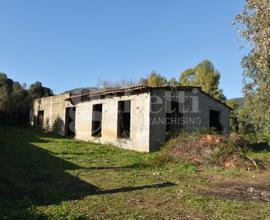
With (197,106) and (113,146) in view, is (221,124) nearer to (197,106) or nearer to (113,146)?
(197,106)

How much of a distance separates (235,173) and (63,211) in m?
6.95

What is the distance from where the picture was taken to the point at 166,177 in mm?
10242

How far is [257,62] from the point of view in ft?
38.6

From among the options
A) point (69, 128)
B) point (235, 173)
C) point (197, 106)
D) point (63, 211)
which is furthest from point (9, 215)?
point (69, 128)

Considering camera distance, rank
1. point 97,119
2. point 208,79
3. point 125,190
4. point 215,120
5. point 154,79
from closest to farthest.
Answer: point 125,190 → point 215,120 → point 97,119 → point 208,79 → point 154,79

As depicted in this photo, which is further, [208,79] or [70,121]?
[208,79]

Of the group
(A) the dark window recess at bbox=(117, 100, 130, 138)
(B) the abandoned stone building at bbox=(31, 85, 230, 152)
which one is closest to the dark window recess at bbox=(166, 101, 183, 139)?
(B) the abandoned stone building at bbox=(31, 85, 230, 152)

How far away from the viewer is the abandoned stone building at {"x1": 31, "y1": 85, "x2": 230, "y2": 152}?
17.0m

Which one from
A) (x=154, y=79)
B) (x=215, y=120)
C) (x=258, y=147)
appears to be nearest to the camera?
(x=258, y=147)

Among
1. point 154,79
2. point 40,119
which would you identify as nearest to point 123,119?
point 40,119

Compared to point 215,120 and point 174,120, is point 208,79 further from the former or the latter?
point 174,120

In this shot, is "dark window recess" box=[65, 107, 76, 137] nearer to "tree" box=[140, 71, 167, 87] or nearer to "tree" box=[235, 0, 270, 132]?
"tree" box=[235, 0, 270, 132]

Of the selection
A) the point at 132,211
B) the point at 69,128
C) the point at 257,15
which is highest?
the point at 257,15

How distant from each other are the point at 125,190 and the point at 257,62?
6.72 metres
